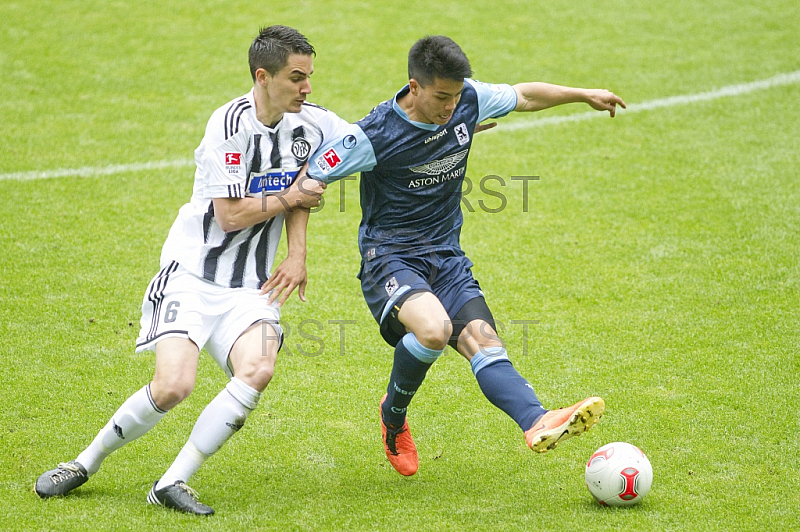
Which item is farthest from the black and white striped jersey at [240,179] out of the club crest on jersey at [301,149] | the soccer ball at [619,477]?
the soccer ball at [619,477]

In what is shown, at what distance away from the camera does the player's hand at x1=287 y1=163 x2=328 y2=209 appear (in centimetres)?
458

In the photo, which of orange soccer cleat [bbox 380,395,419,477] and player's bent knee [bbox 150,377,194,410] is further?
orange soccer cleat [bbox 380,395,419,477]

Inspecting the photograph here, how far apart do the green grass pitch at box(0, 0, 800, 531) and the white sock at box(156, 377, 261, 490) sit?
26 centimetres

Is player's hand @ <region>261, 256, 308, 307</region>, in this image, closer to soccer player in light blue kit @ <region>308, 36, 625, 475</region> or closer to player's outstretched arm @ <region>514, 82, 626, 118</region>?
soccer player in light blue kit @ <region>308, 36, 625, 475</region>

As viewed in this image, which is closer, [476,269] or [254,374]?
[254,374]

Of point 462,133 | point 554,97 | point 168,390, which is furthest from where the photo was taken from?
point 554,97

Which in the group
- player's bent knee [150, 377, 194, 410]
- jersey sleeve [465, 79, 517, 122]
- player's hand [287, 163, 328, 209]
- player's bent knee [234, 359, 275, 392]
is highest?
jersey sleeve [465, 79, 517, 122]

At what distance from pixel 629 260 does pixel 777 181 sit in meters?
2.24

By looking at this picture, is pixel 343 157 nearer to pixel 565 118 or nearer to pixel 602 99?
pixel 602 99

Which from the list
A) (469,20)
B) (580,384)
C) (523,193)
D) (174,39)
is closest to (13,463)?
(580,384)

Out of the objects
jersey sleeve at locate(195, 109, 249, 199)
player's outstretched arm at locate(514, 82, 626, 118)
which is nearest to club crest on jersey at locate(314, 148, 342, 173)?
jersey sleeve at locate(195, 109, 249, 199)

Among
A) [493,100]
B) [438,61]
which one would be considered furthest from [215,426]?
[493,100]

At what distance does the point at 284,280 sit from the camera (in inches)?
184

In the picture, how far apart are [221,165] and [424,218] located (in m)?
1.13
